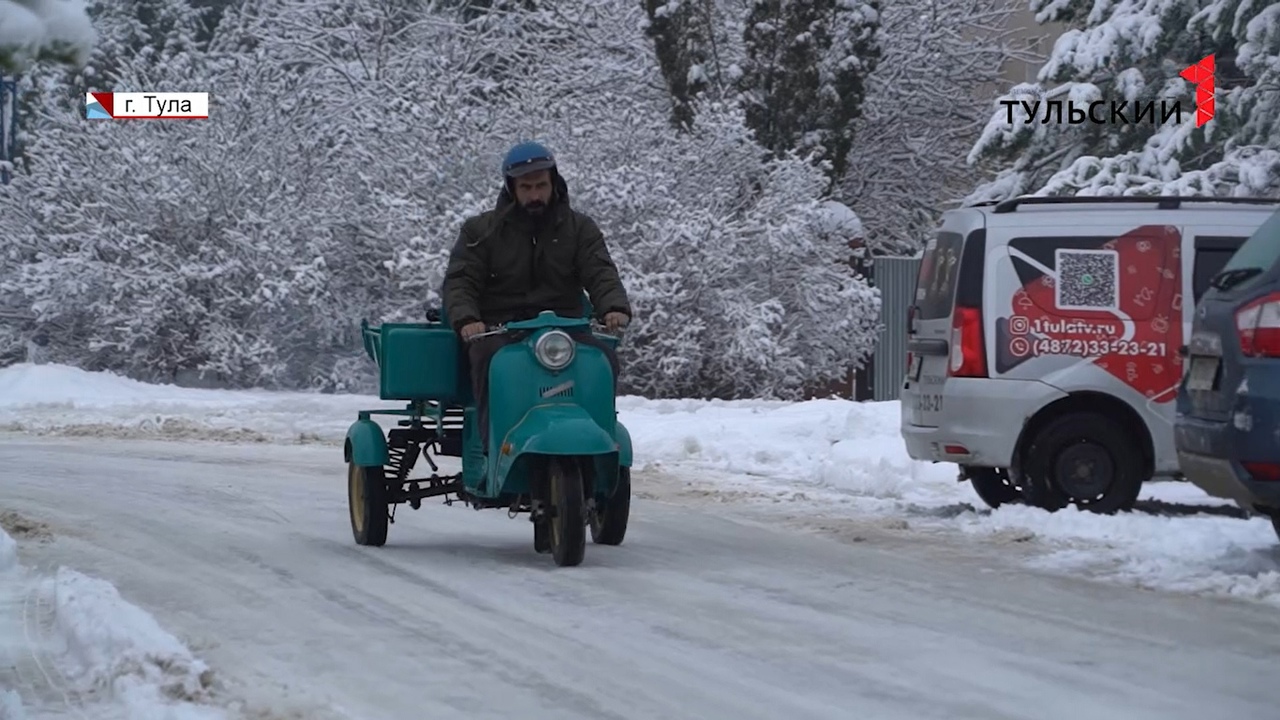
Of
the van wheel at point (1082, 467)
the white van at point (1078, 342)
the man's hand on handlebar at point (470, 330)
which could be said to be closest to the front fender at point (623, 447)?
the man's hand on handlebar at point (470, 330)

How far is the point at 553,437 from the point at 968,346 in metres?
3.58

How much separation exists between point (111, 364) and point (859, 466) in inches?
665

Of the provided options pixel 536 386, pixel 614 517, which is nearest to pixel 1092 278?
pixel 614 517

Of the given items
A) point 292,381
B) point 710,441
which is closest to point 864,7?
point 292,381

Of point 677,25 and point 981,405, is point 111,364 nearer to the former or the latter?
point 677,25

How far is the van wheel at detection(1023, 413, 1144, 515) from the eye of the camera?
471 inches

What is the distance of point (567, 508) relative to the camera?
9.46 metres

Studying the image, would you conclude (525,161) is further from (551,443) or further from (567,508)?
(567,508)

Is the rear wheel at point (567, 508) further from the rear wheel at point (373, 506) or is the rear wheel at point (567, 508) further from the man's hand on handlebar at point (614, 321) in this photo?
the rear wheel at point (373, 506)

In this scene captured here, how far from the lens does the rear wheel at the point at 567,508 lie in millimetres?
9445

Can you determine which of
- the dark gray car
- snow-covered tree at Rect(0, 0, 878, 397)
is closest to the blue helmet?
the dark gray car

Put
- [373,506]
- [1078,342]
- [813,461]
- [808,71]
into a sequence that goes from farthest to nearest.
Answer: [808,71]
[813,461]
[1078,342]
[373,506]

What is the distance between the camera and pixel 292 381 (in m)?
28.6

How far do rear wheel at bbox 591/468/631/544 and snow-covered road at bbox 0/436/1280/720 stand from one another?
0.15 m
